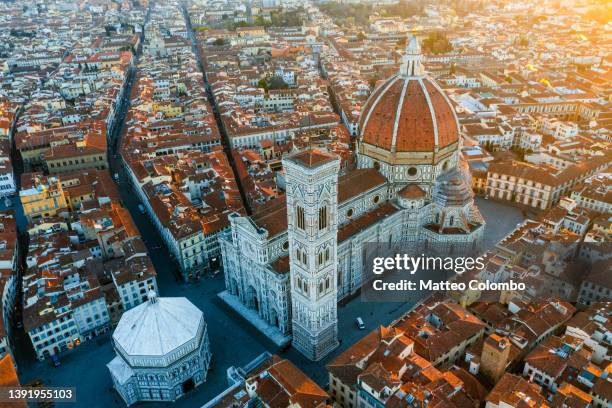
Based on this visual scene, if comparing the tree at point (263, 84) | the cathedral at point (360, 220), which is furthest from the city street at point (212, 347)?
the tree at point (263, 84)

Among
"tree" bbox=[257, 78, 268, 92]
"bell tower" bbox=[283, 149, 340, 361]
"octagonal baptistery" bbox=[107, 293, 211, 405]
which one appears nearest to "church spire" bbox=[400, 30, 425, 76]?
"bell tower" bbox=[283, 149, 340, 361]

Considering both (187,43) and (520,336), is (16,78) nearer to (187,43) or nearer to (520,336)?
(187,43)

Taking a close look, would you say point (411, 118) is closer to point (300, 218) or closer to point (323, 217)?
point (323, 217)

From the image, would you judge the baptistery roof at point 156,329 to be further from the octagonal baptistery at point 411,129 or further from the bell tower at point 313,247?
the octagonal baptistery at point 411,129

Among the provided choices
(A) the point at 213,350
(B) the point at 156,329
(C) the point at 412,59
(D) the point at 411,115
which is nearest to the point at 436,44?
(C) the point at 412,59

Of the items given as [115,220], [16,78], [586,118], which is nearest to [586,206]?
[586,118]
